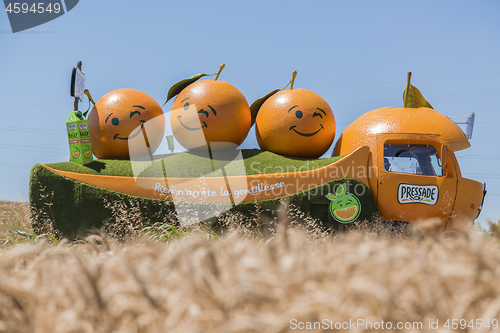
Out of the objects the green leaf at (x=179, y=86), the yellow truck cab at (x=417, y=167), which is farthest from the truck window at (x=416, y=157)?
the green leaf at (x=179, y=86)

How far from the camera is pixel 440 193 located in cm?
523

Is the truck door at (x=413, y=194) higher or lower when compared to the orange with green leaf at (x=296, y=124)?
lower

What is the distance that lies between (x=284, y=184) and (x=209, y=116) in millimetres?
1712

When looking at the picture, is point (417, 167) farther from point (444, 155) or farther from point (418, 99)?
point (418, 99)

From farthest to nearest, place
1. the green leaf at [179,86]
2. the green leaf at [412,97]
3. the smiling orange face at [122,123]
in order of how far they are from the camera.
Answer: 1. the green leaf at [179,86]
2. the green leaf at [412,97]
3. the smiling orange face at [122,123]

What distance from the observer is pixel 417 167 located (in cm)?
556

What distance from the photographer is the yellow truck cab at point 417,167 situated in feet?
17.0

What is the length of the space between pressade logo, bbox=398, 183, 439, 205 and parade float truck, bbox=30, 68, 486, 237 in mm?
15

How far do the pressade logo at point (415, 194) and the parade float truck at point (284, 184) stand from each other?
15 mm

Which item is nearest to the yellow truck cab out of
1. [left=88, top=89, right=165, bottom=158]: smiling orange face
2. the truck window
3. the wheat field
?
the truck window

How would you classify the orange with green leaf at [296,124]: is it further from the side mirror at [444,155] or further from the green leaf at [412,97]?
the side mirror at [444,155]

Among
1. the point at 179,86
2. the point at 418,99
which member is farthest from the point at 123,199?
the point at 418,99

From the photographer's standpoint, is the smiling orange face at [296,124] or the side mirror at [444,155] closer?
the side mirror at [444,155]

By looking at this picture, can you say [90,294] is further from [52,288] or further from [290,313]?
[290,313]
